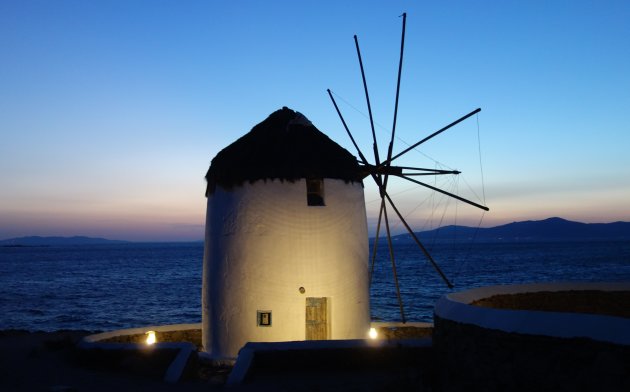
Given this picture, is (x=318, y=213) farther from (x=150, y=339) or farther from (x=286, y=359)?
(x=150, y=339)

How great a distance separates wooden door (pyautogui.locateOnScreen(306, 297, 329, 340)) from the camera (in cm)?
1329

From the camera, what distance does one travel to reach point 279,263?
13.0 m

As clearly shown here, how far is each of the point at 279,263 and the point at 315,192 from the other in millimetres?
2000

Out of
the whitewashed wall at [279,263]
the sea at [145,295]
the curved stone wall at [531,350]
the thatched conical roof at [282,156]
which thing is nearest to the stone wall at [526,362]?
the curved stone wall at [531,350]

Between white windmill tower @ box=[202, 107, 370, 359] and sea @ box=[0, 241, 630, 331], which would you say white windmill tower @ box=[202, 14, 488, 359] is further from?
sea @ box=[0, 241, 630, 331]

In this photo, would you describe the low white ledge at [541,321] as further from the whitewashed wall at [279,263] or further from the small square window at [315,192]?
the small square window at [315,192]

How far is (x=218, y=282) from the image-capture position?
13625 mm

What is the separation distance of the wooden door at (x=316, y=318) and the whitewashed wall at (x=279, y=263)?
0.18 meters

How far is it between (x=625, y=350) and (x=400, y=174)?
8580 millimetres

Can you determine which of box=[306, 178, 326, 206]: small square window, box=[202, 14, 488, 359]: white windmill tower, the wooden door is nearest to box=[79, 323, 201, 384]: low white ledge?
box=[202, 14, 488, 359]: white windmill tower

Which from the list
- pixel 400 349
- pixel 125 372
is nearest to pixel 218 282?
pixel 125 372

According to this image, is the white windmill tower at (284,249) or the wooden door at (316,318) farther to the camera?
the wooden door at (316,318)

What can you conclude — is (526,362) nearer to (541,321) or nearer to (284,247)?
(541,321)

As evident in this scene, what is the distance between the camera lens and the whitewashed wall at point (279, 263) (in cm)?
1300
